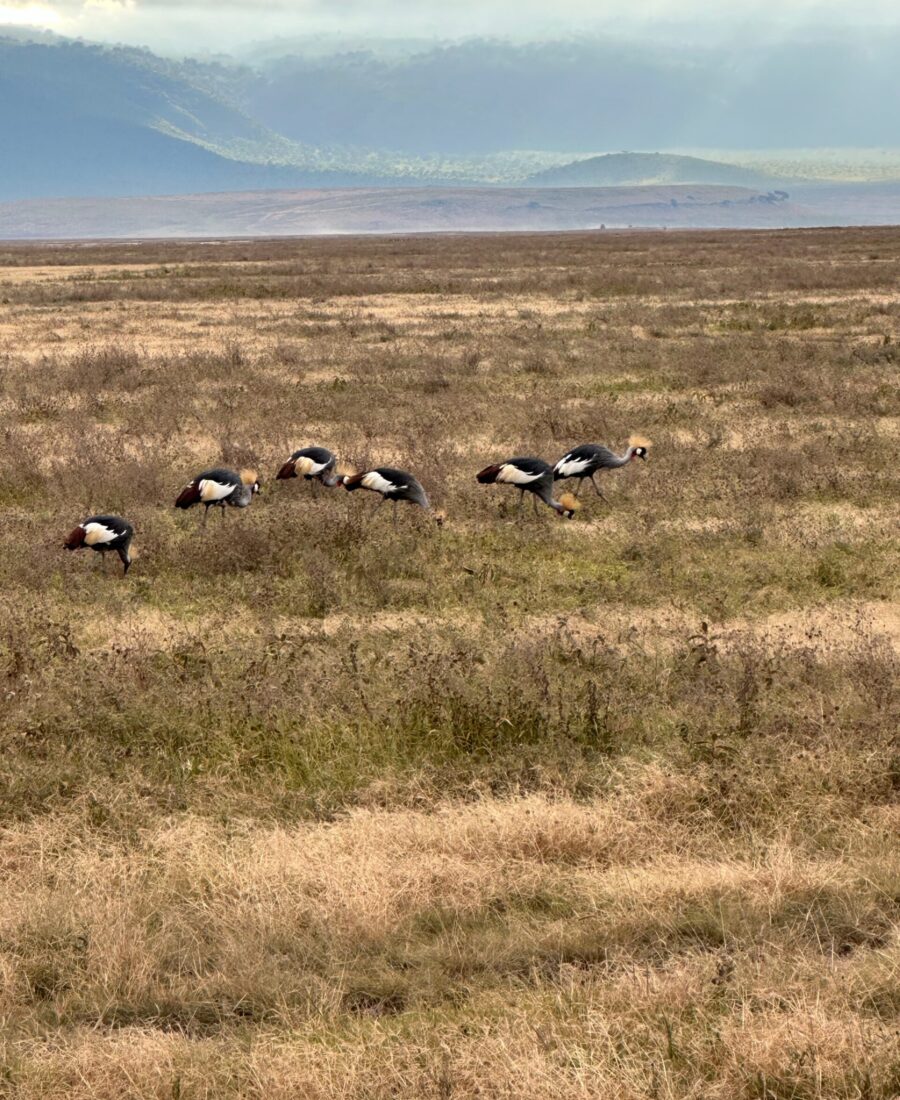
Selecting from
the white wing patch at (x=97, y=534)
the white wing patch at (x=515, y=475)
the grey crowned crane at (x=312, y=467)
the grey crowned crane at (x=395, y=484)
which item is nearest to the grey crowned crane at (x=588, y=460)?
the white wing patch at (x=515, y=475)

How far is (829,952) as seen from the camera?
4.72 metres

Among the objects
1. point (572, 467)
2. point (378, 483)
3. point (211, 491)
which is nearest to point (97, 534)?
point (211, 491)

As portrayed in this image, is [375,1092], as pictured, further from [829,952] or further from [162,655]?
[162,655]

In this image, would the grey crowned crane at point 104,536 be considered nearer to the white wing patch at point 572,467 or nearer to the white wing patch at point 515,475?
the white wing patch at point 515,475

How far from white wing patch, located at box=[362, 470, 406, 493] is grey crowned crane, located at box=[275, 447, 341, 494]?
0.85m

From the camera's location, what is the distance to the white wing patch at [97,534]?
10.1m

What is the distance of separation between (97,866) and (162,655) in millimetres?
2704

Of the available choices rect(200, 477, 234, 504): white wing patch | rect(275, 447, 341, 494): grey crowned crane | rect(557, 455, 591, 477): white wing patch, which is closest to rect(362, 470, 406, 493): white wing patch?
rect(275, 447, 341, 494): grey crowned crane

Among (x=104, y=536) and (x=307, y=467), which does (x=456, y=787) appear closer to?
(x=104, y=536)

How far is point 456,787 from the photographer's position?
620 cm

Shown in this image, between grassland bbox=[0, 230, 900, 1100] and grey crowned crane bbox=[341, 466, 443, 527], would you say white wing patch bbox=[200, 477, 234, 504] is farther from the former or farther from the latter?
grey crowned crane bbox=[341, 466, 443, 527]

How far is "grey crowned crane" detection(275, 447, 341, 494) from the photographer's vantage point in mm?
12836

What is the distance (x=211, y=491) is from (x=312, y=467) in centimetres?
143

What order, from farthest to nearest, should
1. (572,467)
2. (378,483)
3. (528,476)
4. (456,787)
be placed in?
(572,467) < (528,476) < (378,483) < (456,787)
